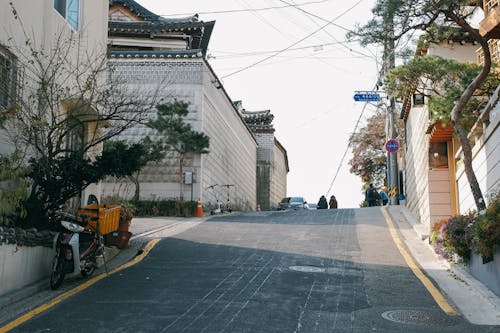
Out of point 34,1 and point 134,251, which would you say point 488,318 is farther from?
point 34,1

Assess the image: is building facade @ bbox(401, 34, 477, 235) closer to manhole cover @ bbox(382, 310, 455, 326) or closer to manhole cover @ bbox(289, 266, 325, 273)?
manhole cover @ bbox(289, 266, 325, 273)

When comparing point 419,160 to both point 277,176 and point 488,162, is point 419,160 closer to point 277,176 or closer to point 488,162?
point 488,162

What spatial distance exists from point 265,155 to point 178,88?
23.8 m

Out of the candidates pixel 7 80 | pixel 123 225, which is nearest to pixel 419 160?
pixel 123 225

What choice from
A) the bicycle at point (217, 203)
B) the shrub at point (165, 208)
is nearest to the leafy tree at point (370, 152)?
the bicycle at point (217, 203)

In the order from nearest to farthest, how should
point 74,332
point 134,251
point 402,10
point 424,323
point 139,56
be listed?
point 74,332 → point 424,323 → point 402,10 → point 134,251 → point 139,56

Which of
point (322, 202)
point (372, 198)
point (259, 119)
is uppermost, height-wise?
point (259, 119)

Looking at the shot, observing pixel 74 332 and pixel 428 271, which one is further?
pixel 428 271

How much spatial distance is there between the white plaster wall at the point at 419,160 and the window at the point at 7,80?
10.4 m

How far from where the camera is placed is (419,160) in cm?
1897

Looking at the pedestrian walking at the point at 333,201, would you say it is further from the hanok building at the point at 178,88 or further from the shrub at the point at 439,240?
the shrub at the point at 439,240

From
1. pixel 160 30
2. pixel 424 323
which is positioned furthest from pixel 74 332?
pixel 160 30

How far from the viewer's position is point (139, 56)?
93.8ft

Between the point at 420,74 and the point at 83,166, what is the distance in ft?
25.6
